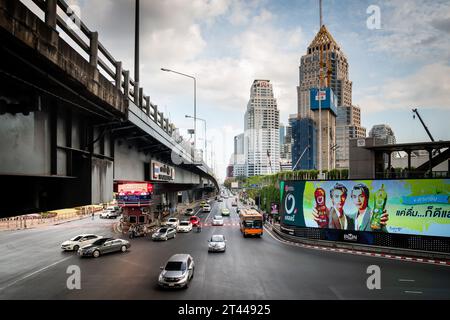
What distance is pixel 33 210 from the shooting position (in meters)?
A: 10.2

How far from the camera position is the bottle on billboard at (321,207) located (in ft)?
97.7

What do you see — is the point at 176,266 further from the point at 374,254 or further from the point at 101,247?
the point at 374,254

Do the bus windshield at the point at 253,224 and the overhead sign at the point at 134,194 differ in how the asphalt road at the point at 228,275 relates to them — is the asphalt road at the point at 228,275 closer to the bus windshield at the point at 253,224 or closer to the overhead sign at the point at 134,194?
the bus windshield at the point at 253,224

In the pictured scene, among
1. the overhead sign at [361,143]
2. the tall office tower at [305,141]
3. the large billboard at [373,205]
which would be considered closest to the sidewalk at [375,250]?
the large billboard at [373,205]

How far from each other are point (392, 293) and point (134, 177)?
14.4 metres

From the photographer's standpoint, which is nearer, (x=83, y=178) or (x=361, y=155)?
(x=83, y=178)

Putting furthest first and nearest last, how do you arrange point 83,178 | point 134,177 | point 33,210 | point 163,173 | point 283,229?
point 283,229, point 163,173, point 134,177, point 83,178, point 33,210

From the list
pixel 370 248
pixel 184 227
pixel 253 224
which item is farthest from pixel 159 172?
pixel 184 227

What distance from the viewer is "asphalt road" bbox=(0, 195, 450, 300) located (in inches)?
607

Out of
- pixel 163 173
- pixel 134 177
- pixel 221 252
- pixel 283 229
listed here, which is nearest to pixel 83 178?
pixel 134 177

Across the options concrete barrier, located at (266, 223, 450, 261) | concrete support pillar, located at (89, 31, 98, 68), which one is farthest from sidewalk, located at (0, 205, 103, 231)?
concrete support pillar, located at (89, 31, 98, 68)

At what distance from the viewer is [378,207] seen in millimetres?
26547
